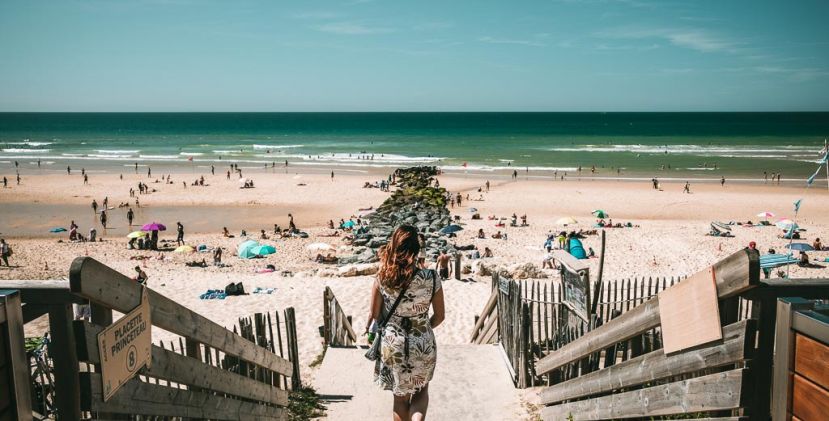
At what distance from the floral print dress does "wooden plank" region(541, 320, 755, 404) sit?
1.18 meters

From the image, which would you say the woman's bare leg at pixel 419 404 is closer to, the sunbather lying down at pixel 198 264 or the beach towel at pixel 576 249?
the beach towel at pixel 576 249

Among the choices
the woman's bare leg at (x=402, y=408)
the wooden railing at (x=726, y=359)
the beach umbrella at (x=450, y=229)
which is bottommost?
the beach umbrella at (x=450, y=229)

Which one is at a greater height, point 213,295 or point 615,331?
point 615,331

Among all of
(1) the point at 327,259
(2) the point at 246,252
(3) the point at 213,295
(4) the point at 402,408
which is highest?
(4) the point at 402,408

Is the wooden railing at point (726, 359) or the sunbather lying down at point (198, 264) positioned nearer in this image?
the wooden railing at point (726, 359)

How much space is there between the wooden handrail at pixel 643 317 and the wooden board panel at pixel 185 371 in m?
2.48

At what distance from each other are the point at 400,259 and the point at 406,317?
1.55 ft

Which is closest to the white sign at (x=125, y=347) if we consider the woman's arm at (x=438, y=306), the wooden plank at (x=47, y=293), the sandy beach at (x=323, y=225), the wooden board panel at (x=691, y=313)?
the wooden plank at (x=47, y=293)

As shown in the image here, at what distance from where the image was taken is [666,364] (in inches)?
116

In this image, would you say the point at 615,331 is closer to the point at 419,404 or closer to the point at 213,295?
the point at 419,404

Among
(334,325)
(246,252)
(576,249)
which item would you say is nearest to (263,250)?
(246,252)

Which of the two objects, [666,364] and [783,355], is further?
[666,364]

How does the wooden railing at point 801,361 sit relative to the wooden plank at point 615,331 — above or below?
above

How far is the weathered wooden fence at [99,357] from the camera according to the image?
2.19 m
